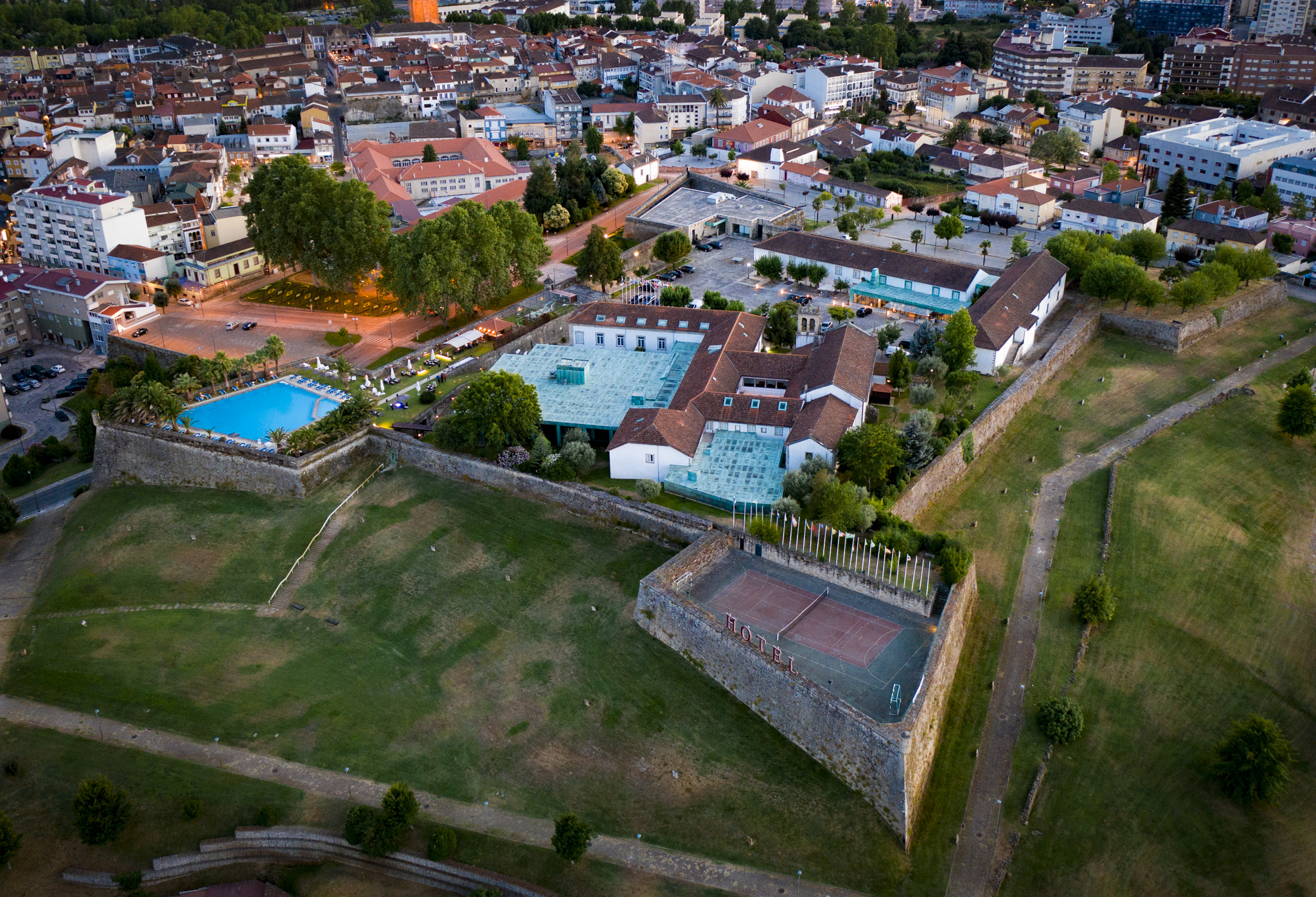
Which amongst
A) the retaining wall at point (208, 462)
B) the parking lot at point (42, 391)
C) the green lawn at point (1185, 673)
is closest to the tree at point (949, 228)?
the green lawn at point (1185, 673)

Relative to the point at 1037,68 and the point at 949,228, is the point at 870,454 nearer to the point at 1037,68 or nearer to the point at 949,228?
the point at 949,228

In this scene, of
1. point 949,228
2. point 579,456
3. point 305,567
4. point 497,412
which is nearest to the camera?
point 305,567

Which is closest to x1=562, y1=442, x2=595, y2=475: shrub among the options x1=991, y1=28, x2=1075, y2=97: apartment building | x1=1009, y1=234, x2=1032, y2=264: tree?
x1=1009, y1=234, x2=1032, y2=264: tree

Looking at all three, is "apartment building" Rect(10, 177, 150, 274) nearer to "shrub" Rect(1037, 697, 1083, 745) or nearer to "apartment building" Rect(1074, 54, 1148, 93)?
"shrub" Rect(1037, 697, 1083, 745)

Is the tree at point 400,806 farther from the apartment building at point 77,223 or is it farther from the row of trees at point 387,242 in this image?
the apartment building at point 77,223

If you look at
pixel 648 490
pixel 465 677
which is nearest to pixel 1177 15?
pixel 648 490

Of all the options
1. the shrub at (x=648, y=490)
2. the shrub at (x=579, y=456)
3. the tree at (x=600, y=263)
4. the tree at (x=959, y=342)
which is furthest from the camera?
the tree at (x=600, y=263)
